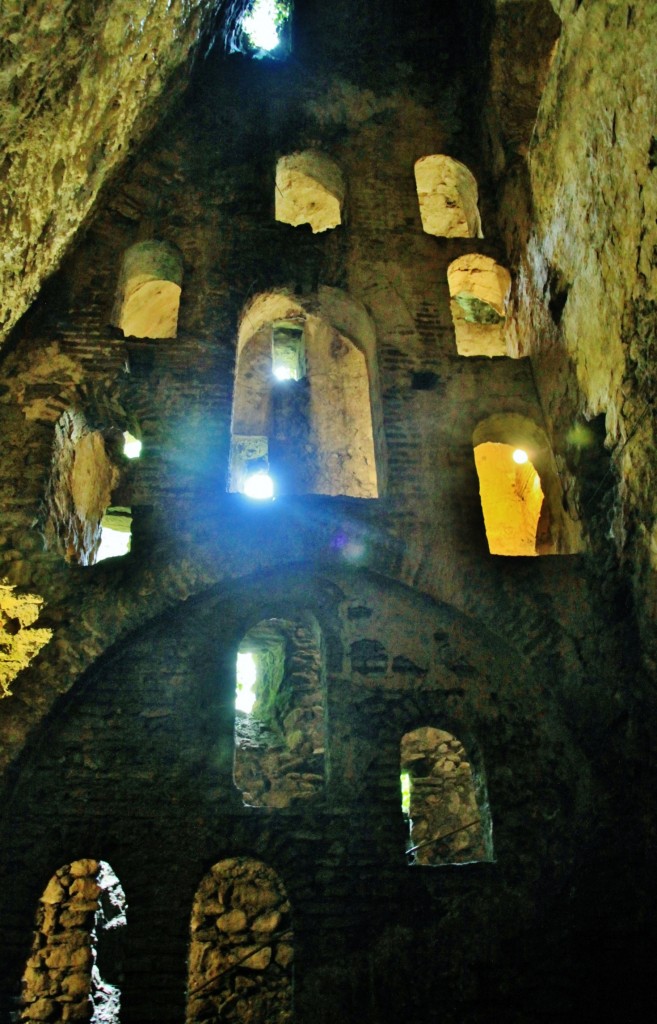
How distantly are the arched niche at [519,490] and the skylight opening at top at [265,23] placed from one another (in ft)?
23.4

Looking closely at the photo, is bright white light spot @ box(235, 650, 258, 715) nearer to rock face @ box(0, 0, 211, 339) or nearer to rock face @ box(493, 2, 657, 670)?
rock face @ box(493, 2, 657, 670)

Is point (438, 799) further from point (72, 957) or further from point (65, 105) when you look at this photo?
point (65, 105)

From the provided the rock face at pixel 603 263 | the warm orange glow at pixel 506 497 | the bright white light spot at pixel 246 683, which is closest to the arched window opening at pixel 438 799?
the bright white light spot at pixel 246 683

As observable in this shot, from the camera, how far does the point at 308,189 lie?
485 inches

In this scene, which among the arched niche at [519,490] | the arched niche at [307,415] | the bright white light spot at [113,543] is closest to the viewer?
the arched niche at [519,490]

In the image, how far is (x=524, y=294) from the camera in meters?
8.30

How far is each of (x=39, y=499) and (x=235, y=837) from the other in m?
3.42

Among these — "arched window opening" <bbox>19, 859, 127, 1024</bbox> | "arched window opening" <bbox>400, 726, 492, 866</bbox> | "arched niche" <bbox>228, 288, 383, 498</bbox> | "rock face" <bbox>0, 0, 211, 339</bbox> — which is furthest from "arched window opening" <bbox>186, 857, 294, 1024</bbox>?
"arched niche" <bbox>228, 288, 383, 498</bbox>

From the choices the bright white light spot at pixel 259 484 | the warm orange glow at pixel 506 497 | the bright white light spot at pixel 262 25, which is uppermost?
the bright white light spot at pixel 262 25

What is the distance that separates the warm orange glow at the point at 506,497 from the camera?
38.7ft

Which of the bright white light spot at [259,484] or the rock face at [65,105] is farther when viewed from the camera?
the bright white light spot at [259,484]

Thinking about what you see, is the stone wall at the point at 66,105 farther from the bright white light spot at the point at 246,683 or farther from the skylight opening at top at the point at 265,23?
the bright white light spot at the point at 246,683

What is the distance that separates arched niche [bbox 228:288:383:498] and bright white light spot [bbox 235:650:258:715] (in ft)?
11.5

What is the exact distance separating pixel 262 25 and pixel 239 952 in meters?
12.5
